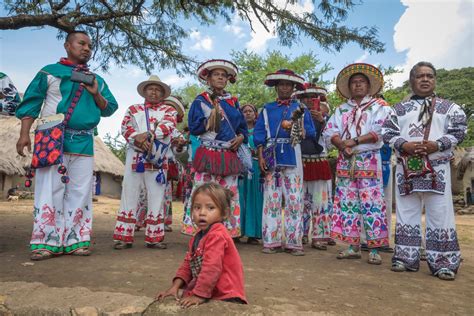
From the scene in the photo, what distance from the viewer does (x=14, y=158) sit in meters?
17.7

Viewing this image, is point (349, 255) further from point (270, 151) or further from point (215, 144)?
point (215, 144)

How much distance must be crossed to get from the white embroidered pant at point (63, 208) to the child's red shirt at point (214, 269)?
204 cm

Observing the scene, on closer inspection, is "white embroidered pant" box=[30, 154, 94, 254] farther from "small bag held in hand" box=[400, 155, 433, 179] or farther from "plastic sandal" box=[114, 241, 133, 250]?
"small bag held in hand" box=[400, 155, 433, 179]

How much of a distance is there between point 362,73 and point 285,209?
5.81ft

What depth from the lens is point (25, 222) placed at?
7.09 meters

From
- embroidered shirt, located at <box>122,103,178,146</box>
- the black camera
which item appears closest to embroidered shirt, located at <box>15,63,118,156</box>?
the black camera

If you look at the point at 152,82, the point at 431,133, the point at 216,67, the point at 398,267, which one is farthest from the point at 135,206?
the point at 431,133

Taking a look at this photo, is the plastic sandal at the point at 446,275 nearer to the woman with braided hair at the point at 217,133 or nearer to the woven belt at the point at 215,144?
the woman with braided hair at the point at 217,133

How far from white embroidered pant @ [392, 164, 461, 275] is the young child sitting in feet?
7.25

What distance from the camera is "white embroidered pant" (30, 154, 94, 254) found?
3.90 meters

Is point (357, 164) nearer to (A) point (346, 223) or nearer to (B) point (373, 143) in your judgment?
(B) point (373, 143)

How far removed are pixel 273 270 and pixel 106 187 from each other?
22.9m

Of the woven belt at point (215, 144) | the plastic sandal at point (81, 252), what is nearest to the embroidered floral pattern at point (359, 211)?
the woven belt at point (215, 144)

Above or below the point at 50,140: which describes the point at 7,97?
above
